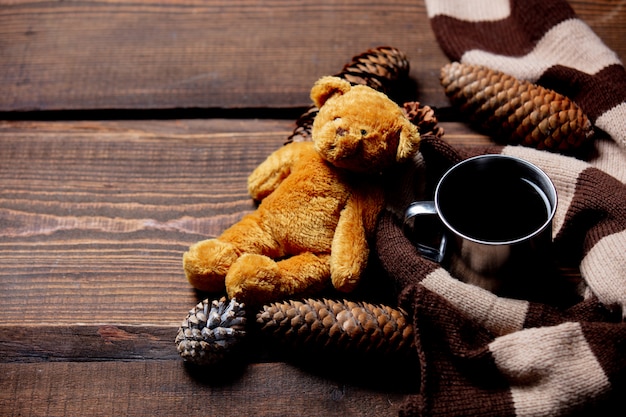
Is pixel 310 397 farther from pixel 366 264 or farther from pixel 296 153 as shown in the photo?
pixel 296 153

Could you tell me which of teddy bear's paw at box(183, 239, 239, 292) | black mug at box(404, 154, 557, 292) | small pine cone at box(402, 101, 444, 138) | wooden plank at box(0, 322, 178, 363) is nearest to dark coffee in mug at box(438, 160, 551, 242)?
black mug at box(404, 154, 557, 292)

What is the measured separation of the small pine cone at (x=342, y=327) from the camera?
0.69m

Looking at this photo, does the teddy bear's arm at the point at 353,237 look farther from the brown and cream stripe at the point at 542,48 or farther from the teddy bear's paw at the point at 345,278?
the brown and cream stripe at the point at 542,48

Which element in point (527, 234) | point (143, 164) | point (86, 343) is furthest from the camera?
point (143, 164)

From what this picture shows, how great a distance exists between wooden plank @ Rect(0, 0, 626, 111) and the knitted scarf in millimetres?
167

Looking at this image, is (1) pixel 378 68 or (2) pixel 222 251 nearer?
(2) pixel 222 251

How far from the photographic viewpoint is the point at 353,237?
71 centimetres

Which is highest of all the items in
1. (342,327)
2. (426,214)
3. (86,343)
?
(426,214)

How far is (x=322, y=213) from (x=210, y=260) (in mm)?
129

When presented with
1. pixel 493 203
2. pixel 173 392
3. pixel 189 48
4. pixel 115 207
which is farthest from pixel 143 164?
pixel 493 203

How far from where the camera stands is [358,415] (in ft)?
2.37

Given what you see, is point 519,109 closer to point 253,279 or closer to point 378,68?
point 378,68

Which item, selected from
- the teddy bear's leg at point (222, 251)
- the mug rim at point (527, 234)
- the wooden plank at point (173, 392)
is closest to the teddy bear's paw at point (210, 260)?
the teddy bear's leg at point (222, 251)

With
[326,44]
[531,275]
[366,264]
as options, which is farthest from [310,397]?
[326,44]
